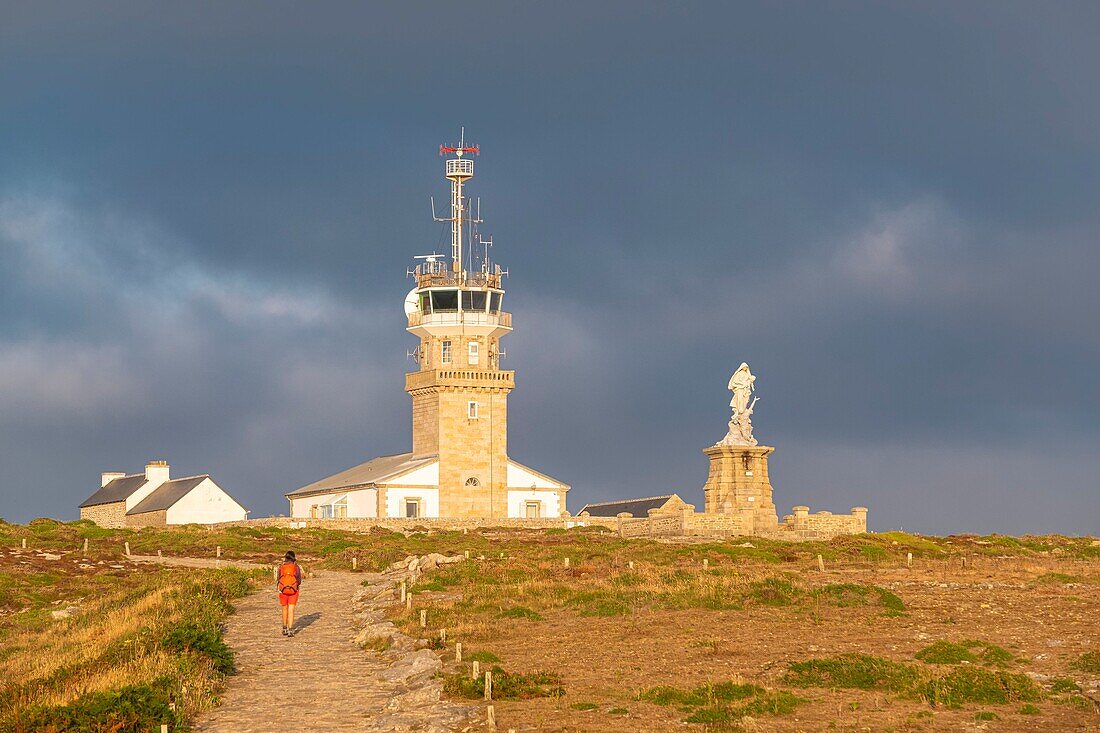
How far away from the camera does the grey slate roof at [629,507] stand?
86438mm

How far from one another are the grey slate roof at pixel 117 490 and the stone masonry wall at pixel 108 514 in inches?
13.0

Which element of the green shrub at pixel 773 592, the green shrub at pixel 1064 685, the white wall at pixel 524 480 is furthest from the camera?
the white wall at pixel 524 480

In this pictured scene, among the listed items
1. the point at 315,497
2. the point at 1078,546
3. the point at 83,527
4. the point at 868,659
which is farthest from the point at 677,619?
the point at 315,497

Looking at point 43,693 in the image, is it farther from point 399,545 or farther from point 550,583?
point 399,545

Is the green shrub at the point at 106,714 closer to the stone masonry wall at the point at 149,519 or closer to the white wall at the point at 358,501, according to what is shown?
the stone masonry wall at the point at 149,519

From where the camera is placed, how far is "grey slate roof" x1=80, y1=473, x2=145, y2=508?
93250 millimetres

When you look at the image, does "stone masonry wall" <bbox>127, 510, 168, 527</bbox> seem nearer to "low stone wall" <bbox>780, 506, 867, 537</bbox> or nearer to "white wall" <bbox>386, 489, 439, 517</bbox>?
"white wall" <bbox>386, 489, 439, 517</bbox>

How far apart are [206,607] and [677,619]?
1043cm

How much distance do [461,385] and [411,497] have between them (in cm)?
786

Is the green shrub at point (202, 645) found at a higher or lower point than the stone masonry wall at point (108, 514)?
lower

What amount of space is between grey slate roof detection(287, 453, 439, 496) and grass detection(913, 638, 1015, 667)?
6407 cm

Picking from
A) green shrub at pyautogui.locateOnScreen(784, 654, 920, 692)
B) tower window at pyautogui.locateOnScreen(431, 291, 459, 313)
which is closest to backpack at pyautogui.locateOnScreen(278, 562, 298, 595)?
green shrub at pyautogui.locateOnScreen(784, 654, 920, 692)

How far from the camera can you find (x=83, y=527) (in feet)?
241

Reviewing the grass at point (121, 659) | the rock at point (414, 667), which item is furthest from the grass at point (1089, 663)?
the grass at point (121, 659)
